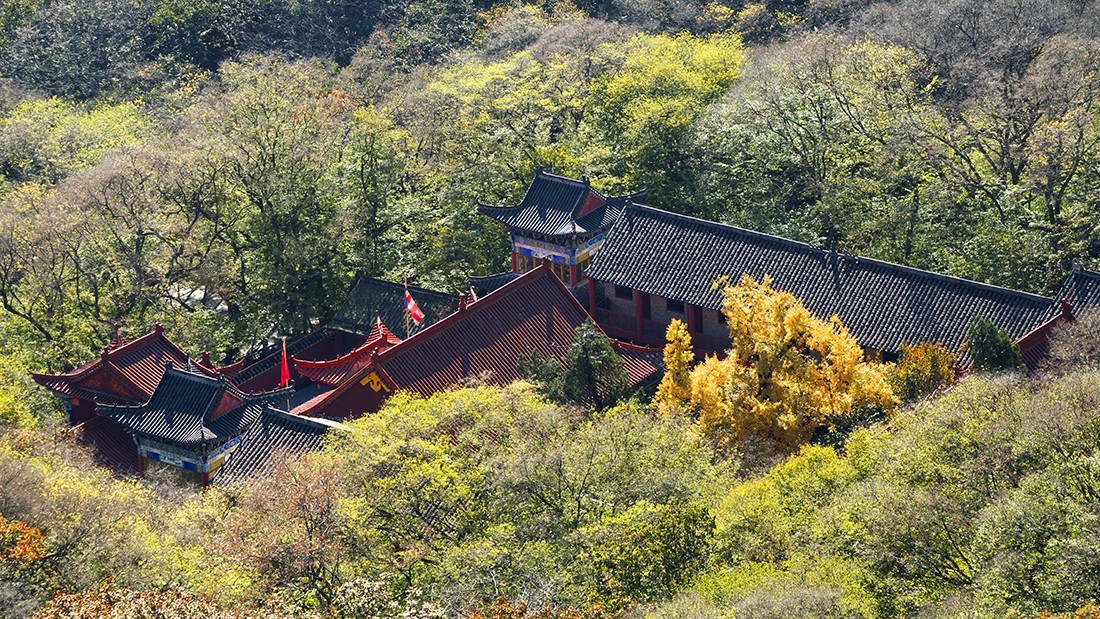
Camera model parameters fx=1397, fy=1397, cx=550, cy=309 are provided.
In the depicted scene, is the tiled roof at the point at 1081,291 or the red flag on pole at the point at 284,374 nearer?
the tiled roof at the point at 1081,291

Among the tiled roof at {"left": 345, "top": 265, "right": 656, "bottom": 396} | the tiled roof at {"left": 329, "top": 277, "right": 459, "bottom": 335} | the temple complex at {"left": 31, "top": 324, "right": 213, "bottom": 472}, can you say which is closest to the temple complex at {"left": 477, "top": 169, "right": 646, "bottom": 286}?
the tiled roof at {"left": 345, "top": 265, "right": 656, "bottom": 396}

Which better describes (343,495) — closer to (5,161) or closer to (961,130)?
(961,130)

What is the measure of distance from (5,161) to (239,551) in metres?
43.1

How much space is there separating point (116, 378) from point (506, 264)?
51.8ft

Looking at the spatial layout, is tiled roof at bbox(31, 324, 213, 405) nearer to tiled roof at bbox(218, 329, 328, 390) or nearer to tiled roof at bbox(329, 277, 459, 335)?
tiled roof at bbox(218, 329, 328, 390)

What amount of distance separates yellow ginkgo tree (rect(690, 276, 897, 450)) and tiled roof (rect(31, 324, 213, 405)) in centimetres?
1537

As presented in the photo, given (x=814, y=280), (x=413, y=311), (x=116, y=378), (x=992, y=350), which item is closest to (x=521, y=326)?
(x=413, y=311)

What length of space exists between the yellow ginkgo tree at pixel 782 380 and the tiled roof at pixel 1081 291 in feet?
19.0

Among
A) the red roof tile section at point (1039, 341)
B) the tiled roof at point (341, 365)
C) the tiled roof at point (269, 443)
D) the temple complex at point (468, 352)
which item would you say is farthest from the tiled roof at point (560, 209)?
the red roof tile section at point (1039, 341)

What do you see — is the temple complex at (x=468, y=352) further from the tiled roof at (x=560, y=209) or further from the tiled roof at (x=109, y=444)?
the tiled roof at (x=109, y=444)

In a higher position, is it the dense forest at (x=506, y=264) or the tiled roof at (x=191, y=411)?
the dense forest at (x=506, y=264)

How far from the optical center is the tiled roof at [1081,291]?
124 feet

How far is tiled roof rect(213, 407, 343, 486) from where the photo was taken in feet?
116

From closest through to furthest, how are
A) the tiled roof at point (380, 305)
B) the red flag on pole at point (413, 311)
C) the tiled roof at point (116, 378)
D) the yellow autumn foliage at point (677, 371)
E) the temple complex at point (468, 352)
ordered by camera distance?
1. the yellow autumn foliage at point (677, 371)
2. the temple complex at point (468, 352)
3. the tiled roof at point (116, 378)
4. the red flag on pole at point (413, 311)
5. the tiled roof at point (380, 305)
